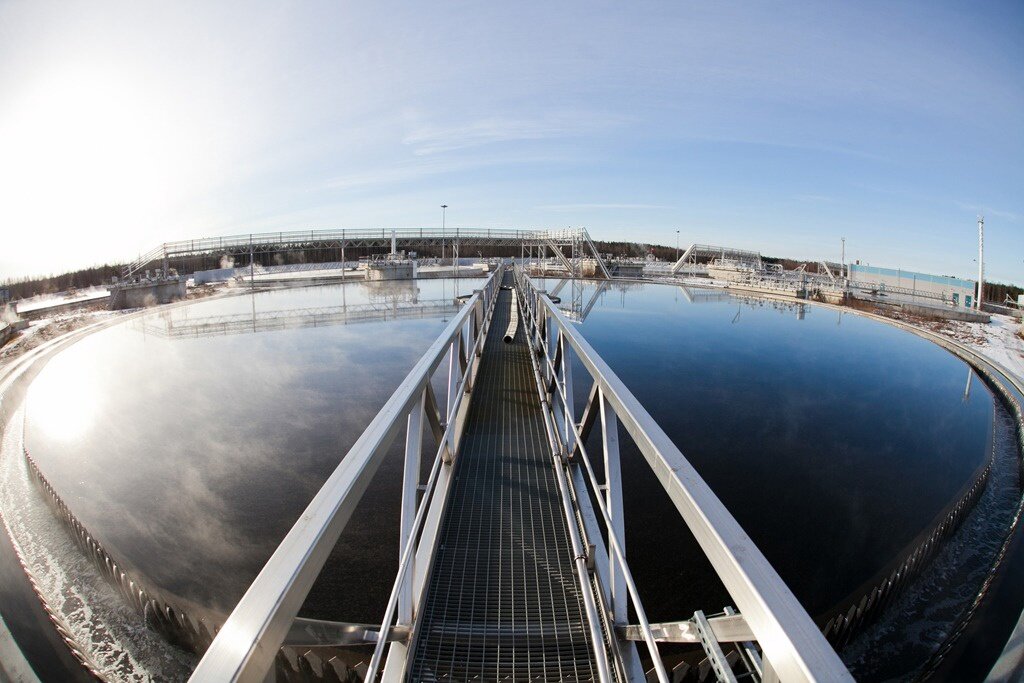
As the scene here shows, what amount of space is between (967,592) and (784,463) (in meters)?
1.46

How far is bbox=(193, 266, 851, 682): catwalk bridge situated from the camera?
1.96 ft

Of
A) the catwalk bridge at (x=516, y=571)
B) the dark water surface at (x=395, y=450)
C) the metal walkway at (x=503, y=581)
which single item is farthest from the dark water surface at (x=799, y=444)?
the metal walkway at (x=503, y=581)

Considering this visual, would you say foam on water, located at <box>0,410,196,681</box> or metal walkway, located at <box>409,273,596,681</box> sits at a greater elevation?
metal walkway, located at <box>409,273,596,681</box>

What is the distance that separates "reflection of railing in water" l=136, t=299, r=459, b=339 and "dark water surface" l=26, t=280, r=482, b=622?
53 cm

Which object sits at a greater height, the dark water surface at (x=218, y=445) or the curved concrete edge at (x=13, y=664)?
the dark water surface at (x=218, y=445)

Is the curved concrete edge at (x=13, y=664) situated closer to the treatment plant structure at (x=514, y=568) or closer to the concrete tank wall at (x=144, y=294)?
the treatment plant structure at (x=514, y=568)

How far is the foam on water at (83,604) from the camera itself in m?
2.31

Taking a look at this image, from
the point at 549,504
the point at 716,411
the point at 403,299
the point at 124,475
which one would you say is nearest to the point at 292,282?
the point at 403,299

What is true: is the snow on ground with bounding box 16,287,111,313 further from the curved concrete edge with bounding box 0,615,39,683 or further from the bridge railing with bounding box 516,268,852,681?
the bridge railing with bounding box 516,268,852,681

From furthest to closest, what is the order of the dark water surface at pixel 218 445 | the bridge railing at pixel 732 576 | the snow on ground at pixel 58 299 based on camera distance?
the snow on ground at pixel 58 299 → the dark water surface at pixel 218 445 → the bridge railing at pixel 732 576

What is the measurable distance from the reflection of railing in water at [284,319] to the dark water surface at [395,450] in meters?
0.23

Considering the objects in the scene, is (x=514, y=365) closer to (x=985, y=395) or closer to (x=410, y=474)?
(x=410, y=474)

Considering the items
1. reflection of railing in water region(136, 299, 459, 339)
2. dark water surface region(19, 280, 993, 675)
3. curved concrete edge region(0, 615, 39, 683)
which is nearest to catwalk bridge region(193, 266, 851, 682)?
dark water surface region(19, 280, 993, 675)

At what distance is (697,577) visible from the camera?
2926mm
